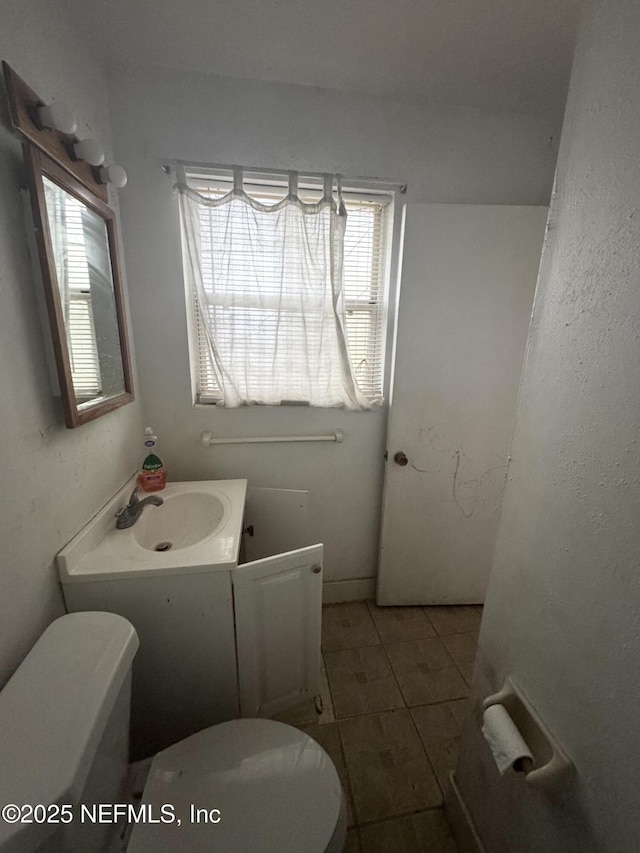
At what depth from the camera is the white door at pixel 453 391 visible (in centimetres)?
136

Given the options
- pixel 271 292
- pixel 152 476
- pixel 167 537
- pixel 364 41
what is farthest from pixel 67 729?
pixel 364 41

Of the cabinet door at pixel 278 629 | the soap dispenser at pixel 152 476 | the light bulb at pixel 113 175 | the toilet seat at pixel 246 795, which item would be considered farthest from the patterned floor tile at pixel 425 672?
the light bulb at pixel 113 175

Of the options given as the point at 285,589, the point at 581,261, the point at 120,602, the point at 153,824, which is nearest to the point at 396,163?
the point at 581,261

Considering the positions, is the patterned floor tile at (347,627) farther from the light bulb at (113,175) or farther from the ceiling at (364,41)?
the ceiling at (364,41)

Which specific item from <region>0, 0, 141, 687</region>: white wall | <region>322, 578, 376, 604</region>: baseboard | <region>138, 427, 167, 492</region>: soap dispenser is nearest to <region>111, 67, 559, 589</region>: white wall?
<region>138, 427, 167, 492</region>: soap dispenser

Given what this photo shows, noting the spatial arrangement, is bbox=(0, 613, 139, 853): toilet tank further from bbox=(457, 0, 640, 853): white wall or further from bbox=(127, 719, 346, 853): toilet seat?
bbox=(457, 0, 640, 853): white wall

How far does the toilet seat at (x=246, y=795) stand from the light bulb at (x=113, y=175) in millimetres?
1651

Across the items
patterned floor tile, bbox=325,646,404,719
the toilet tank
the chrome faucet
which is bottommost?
patterned floor tile, bbox=325,646,404,719

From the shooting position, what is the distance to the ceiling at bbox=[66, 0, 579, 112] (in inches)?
38.5

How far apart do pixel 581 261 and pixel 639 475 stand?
1.28ft

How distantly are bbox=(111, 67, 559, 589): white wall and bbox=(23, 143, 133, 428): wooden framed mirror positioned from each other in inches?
7.9

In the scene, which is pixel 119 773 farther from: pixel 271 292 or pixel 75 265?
pixel 271 292

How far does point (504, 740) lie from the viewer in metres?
0.64

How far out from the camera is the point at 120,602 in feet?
3.07
